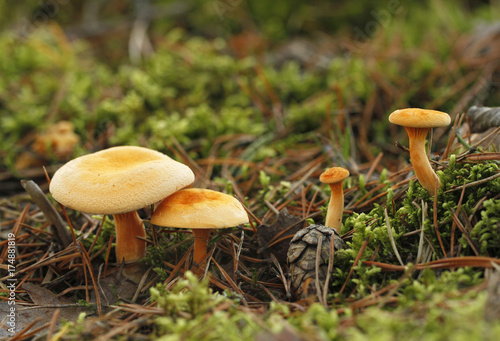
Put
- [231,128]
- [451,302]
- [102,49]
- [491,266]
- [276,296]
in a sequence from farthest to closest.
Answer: [102,49]
[231,128]
[276,296]
[491,266]
[451,302]

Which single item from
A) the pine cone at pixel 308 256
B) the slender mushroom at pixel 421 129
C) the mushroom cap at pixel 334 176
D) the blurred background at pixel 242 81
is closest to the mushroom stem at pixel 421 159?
the slender mushroom at pixel 421 129

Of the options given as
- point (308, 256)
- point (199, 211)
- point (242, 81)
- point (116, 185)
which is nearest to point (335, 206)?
point (308, 256)

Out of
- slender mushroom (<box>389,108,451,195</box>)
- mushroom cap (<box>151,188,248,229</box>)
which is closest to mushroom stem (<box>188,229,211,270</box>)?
mushroom cap (<box>151,188,248,229</box>)

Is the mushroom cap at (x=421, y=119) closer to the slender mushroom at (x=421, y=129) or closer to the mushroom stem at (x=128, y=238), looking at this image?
the slender mushroom at (x=421, y=129)

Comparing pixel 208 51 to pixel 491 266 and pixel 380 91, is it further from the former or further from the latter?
pixel 491 266

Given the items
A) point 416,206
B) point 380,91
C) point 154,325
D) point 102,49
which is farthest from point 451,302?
point 102,49
